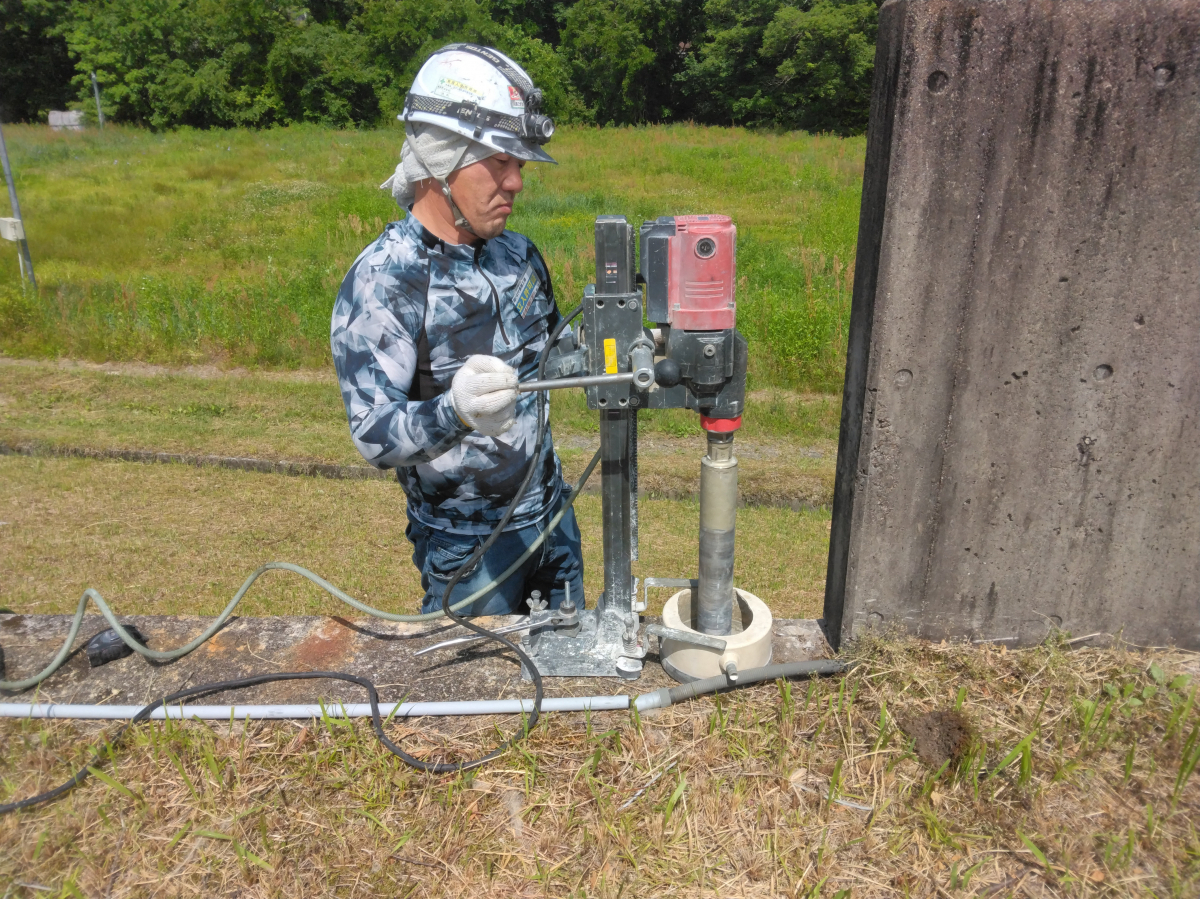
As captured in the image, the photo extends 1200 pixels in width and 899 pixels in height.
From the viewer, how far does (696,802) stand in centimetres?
187

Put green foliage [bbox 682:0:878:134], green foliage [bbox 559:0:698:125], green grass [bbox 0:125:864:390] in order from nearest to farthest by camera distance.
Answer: green grass [bbox 0:125:864:390] < green foliage [bbox 682:0:878:134] < green foliage [bbox 559:0:698:125]

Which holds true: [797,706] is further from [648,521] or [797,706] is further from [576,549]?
[648,521]

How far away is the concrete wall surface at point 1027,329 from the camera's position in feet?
5.87

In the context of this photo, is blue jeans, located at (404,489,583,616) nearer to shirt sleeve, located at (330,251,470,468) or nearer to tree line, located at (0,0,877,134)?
shirt sleeve, located at (330,251,470,468)

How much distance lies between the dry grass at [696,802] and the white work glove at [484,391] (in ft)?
2.38

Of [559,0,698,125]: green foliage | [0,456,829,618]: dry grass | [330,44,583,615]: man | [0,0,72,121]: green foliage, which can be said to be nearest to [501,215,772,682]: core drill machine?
[330,44,583,615]: man

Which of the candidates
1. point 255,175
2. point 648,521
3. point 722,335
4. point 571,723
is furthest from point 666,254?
point 255,175

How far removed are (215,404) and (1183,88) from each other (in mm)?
6896

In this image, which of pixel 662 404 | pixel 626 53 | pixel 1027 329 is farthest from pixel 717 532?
pixel 626 53

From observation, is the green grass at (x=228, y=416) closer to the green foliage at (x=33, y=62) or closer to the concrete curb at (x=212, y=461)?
the concrete curb at (x=212, y=461)

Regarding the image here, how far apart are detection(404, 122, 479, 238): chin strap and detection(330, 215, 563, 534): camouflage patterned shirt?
0.07 metres

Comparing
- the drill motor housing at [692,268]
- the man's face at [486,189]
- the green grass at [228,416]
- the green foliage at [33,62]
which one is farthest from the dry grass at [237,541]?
the green foliage at [33,62]

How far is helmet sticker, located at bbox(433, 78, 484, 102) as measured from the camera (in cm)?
225

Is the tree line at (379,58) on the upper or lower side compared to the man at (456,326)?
upper
